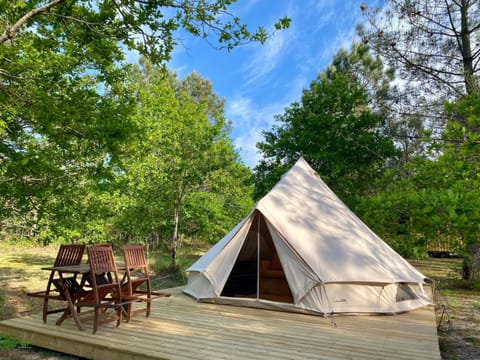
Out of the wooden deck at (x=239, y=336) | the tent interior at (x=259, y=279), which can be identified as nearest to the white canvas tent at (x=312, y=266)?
the tent interior at (x=259, y=279)

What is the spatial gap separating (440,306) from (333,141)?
6382 mm

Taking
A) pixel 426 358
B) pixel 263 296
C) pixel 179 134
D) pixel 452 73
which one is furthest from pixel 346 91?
pixel 426 358

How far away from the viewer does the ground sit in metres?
4.46

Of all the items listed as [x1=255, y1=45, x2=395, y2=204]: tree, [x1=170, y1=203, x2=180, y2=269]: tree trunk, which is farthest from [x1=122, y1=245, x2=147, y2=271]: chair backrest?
[x1=255, y1=45, x2=395, y2=204]: tree

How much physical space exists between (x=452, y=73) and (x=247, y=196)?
984 cm

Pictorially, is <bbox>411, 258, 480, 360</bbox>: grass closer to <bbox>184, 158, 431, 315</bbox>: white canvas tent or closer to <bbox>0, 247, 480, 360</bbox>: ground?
<bbox>0, 247, 480, 360</bbox>: ground

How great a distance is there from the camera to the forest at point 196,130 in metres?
3.19

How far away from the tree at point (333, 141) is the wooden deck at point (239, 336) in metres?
6.91

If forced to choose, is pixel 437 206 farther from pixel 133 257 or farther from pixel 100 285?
pixel 133 257

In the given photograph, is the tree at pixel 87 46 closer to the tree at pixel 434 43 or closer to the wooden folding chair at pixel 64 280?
the wooden folding chair at pixel 64 280

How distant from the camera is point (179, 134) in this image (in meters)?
12.0

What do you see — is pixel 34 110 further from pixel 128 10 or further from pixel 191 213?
pixel 191 213

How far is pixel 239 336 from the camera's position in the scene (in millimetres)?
4277

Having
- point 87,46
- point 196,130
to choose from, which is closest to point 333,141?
point 196,130
